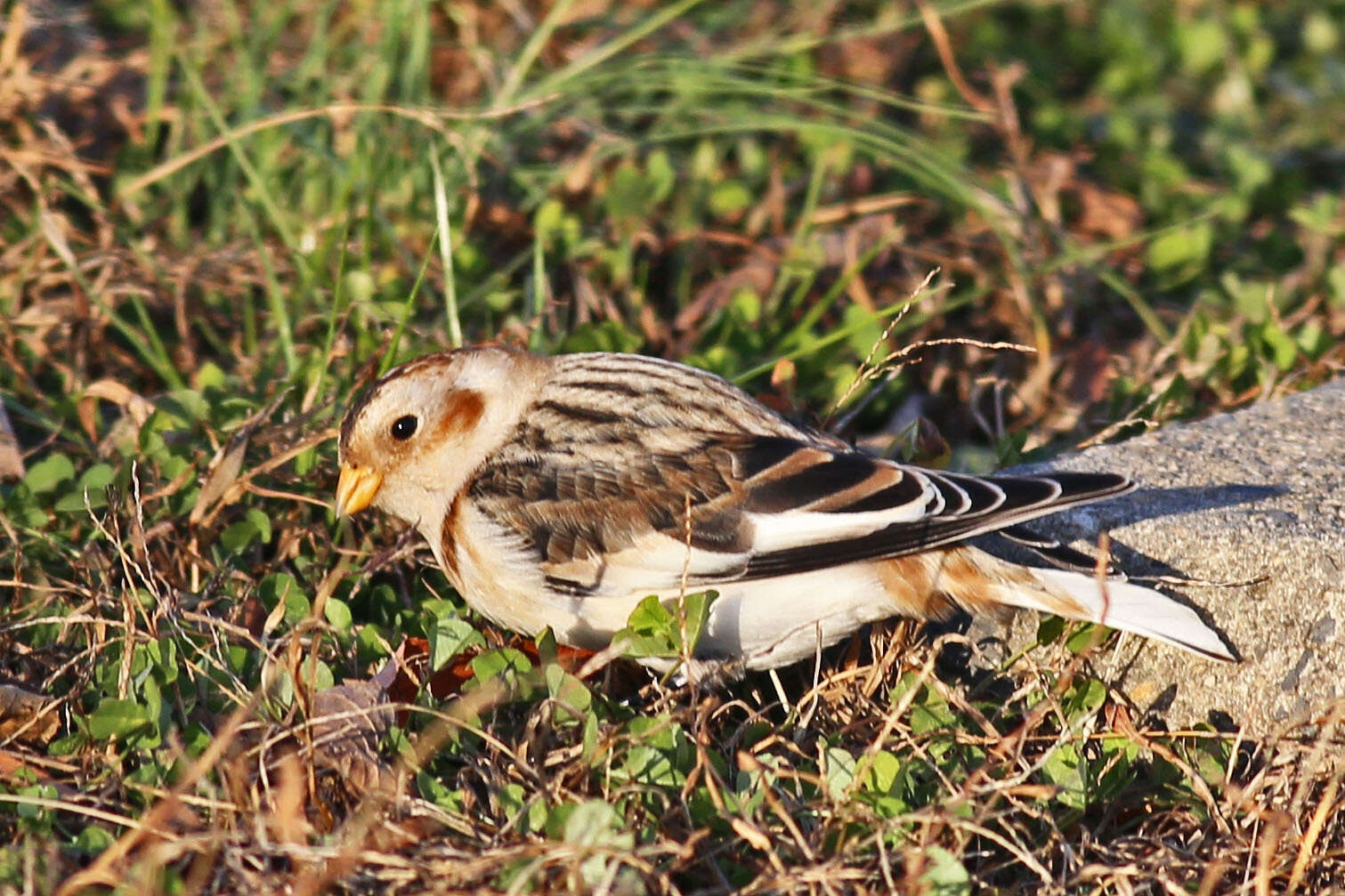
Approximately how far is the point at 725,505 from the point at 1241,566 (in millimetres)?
995

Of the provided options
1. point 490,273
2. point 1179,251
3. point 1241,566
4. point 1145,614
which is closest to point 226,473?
point 490,273

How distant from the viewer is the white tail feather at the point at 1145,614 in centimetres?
294

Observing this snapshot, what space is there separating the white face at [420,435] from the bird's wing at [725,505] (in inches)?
6.3

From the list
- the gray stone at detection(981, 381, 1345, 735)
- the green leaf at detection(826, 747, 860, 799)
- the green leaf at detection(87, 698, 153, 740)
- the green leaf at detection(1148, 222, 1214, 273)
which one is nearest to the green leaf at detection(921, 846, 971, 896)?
the green leaf at detection(826, 747, 860, 799)

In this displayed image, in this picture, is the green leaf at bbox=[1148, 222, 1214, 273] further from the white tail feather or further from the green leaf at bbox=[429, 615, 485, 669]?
the green leaf at bbox=[429, 615, 485, 669]

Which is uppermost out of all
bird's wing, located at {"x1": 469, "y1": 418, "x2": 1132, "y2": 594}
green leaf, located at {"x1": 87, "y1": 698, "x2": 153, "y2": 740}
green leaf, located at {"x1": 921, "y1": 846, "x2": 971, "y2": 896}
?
bird's wing, located at {"x1": 469, "y1": 418, "x2": 1132, "y2": 594}

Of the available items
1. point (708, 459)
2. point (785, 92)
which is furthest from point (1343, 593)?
point (785, 92)

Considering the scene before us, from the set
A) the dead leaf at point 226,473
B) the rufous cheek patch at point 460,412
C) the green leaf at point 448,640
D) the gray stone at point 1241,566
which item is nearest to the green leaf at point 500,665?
the green leaf at point 448,640

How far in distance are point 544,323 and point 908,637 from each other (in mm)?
1543

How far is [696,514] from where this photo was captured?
3.07 m

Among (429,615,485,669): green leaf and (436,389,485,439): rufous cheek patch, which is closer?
(429,615,485,669): green leaf

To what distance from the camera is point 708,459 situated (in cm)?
313

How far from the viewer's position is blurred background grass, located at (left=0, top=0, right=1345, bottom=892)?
3104 mm

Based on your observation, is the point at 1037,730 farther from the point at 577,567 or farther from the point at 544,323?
the point at 544,323
